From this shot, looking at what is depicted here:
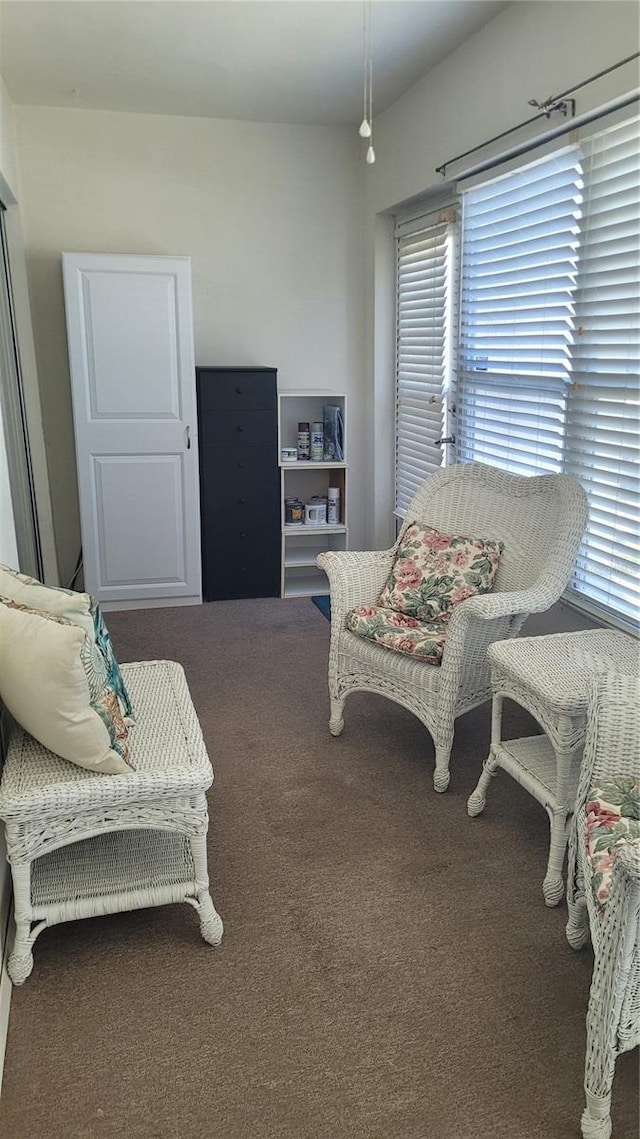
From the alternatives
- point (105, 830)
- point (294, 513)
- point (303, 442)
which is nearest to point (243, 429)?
point (303, 442)

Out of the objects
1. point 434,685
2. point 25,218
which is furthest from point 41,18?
point 434,685

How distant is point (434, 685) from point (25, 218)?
11.0ft

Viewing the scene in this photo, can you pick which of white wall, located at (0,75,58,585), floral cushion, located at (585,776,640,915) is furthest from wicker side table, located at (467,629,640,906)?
white wall, located at (0,75,58,585)

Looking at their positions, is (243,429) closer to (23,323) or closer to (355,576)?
(23,323)

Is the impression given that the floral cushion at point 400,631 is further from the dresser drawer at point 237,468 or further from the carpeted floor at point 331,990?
the dresser drawer at point 237,468

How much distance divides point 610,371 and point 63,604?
1.83 m

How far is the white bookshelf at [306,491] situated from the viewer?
4719 mm

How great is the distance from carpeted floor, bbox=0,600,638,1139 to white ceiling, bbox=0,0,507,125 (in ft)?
9.02

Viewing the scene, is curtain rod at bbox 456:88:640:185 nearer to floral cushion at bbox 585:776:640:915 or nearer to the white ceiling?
the white ceiling

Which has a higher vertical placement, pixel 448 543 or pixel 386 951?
pixel 448 543

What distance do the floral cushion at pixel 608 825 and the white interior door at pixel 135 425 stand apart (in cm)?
321

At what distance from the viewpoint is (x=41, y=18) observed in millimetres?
3195

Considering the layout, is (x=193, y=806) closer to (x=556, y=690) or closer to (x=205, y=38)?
(x=556, y=690)

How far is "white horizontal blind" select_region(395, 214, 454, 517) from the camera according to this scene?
13.2ft
